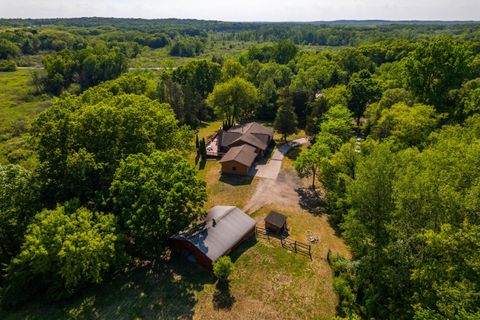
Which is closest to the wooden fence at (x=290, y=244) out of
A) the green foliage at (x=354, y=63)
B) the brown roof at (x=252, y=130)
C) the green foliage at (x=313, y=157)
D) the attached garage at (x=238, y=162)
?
the green foliage at (x=313, y=157)

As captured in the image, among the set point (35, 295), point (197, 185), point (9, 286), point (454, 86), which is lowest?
point (35, 295)

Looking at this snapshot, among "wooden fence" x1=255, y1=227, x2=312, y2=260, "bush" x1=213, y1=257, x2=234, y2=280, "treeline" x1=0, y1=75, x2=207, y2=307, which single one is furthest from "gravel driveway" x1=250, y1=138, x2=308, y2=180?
"bush" x1=213, y1=257, x2=234, y2=280

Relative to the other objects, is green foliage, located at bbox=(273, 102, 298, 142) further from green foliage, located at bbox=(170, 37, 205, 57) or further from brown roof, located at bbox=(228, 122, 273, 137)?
green foliage, located at bbox=(170, 37, 205, 57)

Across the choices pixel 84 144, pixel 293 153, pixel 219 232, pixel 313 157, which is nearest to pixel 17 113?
pixel 84 144

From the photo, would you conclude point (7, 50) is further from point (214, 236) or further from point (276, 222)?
point (276, 222)

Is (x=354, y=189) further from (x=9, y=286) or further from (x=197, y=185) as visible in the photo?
(x=9, y=286)

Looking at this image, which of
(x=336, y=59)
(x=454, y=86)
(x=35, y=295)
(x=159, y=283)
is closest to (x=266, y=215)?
(x=159, y=283)
